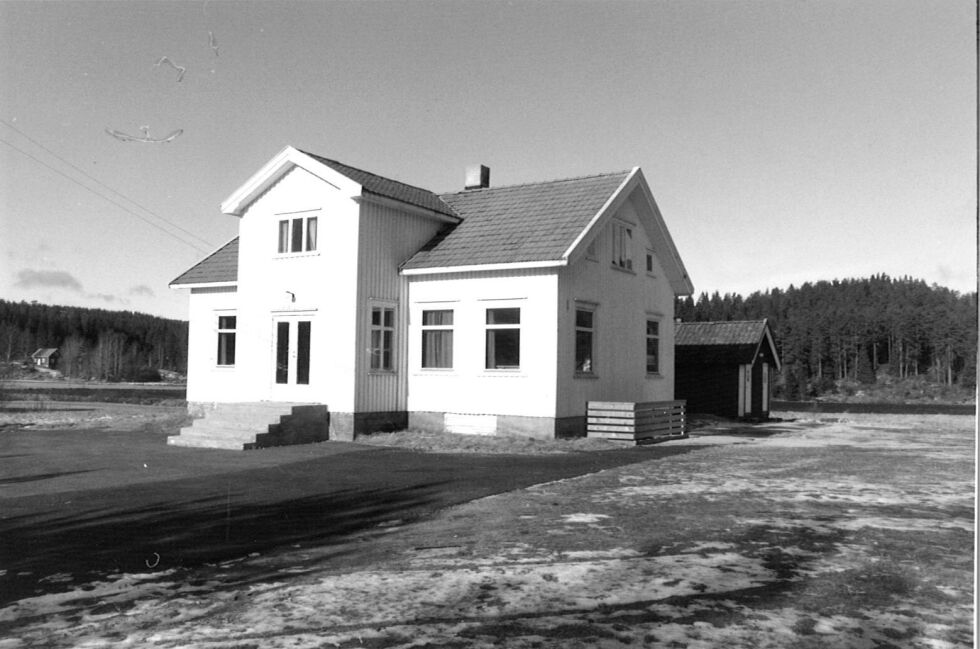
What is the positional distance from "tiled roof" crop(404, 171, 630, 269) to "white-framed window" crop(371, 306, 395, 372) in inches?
53.9

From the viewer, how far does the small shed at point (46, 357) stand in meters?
105

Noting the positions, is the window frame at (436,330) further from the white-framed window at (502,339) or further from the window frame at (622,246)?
the window frame at (622,246)

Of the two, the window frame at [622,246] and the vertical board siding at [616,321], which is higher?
the window frame at [622,246]

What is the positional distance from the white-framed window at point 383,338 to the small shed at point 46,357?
10044 centimetres

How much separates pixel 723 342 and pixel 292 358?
60.0 feet

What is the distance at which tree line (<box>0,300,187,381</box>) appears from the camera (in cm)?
10075

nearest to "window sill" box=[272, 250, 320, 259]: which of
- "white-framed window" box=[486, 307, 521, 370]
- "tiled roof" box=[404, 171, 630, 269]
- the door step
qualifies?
"tiled roof" box=[404, 171, 630, 269]

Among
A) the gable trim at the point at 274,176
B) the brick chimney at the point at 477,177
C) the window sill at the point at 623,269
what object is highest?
the brick chimney at the point at 477,177

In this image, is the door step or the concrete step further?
the door step

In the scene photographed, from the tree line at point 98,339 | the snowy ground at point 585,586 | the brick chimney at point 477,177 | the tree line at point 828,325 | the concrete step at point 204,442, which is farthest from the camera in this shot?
the tree line at point 98,339

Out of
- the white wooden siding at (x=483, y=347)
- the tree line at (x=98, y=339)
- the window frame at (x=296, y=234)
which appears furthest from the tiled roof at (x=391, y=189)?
the tree line at (x=98, y=339)

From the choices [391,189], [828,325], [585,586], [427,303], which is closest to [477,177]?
[391,189]

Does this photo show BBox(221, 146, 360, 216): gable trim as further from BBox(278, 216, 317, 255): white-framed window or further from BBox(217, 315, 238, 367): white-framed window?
BBox(217, 315, 238, 367): white-framed window

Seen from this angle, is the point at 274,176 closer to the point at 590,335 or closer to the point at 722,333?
the point at 590,335
